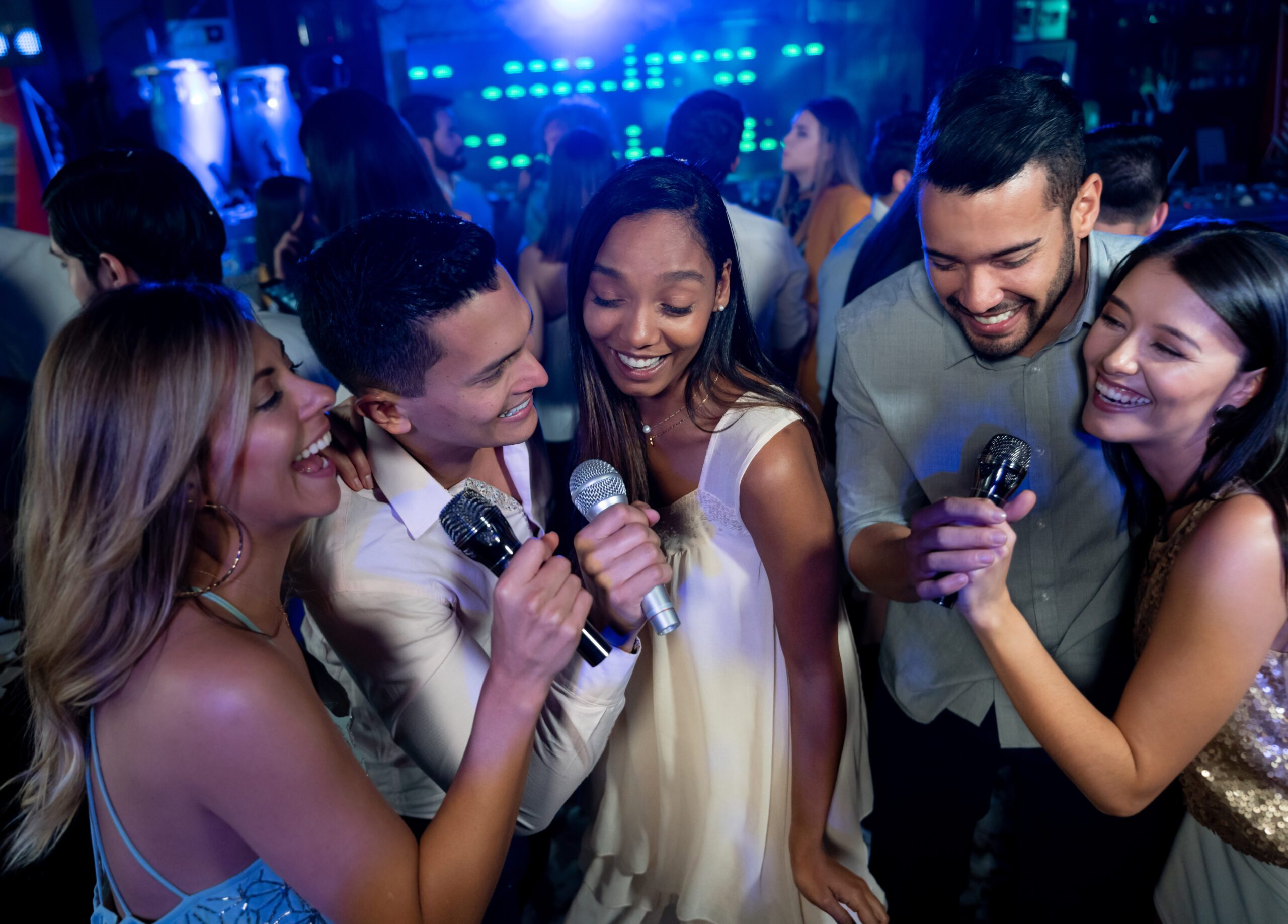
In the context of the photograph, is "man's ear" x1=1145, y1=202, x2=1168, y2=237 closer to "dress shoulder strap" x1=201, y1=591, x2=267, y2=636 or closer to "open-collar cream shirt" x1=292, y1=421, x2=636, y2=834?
"open-collar cream shirt" x1=292, y1=421, x2=636, y2=834

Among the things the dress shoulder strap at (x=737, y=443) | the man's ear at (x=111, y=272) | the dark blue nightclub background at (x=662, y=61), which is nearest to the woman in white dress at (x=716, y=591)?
the dress shoulder strap at (x=737, y=443)

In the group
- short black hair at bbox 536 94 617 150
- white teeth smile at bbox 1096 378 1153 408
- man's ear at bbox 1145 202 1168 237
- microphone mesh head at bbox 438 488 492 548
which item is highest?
short black hair at bbox 536 94 617 150

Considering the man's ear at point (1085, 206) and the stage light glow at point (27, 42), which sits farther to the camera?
the stage light glow at point (27, 42)

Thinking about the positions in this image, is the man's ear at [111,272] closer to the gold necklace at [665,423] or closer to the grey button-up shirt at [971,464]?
the gold necklace at [665,423]

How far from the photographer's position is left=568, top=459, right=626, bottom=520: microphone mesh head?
135 centimetres

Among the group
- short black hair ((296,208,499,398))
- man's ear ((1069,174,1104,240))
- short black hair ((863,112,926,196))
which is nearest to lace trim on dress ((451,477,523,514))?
short black hair ((296,208,499,398))

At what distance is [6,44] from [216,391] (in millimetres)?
4555

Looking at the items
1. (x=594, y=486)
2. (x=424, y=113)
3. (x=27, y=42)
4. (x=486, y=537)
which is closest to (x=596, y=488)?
(x=594, y=486)

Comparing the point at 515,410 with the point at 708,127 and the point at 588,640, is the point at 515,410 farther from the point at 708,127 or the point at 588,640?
the point at 708,127

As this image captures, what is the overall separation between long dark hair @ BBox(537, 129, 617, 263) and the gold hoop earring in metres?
2.18

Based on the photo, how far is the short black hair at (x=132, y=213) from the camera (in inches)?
89.7

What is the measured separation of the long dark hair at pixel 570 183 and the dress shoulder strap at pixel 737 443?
72.4 inches

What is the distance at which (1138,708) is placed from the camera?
3.86 feet

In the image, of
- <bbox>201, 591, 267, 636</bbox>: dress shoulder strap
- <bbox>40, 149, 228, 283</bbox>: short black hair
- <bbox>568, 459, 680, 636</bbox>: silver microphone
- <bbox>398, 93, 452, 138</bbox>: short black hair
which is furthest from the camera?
<bbox>398, 93, 452, 138</bbox>: short black hair
